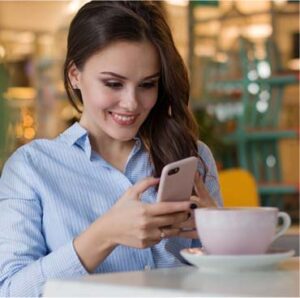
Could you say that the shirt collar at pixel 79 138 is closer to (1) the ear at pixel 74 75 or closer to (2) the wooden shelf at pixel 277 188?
(1) the ear at pixel 74 75

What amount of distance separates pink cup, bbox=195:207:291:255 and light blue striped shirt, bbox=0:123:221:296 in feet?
1.21

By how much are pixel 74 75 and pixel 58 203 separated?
11.3 inches

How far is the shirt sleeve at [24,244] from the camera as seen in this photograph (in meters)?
1.23

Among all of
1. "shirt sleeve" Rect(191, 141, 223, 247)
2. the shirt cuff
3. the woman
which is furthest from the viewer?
"shirt sleeve" Rect(191, 141, 223, 247)

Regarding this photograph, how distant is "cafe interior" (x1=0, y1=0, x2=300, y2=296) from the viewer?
16.3 feet

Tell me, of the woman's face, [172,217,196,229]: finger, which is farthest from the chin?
[172,217,196,229]: finger

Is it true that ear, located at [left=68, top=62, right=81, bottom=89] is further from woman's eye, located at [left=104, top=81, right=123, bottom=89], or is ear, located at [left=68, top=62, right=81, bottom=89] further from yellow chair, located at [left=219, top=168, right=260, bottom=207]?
yellow chair, located at [left=219, top=168, right=260, bottom=207]

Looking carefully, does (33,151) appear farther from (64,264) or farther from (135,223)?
(135,223)

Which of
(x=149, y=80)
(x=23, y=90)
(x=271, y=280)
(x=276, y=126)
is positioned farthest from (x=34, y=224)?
(x=23, y=90)

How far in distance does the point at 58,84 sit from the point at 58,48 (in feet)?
1.91

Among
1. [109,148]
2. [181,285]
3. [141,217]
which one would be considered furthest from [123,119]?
[181,285]

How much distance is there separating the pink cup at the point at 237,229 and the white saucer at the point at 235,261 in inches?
0.8

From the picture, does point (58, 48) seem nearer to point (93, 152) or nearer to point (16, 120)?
point (16, 120)

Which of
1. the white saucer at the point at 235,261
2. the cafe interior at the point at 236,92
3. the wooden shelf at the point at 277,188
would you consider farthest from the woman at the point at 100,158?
the wooden shelf at the point at 277,188
